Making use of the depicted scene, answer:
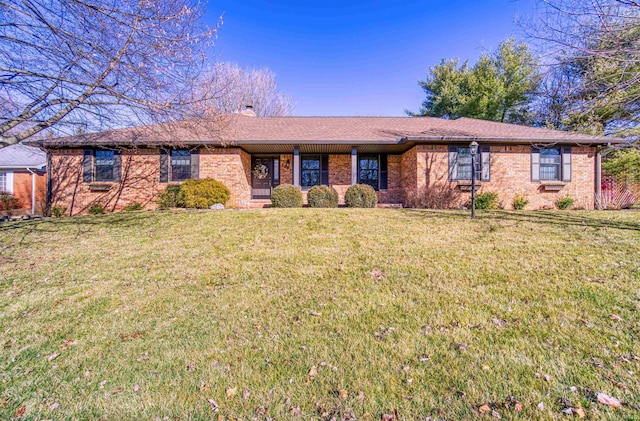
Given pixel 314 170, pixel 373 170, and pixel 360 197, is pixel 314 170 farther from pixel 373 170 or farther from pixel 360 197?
pixel 360 197

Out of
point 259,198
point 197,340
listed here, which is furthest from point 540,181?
point 197,340

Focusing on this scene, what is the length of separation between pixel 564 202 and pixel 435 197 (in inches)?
203

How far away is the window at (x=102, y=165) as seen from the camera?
472 inches

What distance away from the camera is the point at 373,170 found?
13773mm

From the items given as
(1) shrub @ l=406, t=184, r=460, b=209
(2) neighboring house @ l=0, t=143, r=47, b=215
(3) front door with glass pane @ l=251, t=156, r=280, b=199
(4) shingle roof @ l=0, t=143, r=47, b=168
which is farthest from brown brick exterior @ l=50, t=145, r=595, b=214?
(4) shingle roof @ l=0, t=143, r=47, b=168

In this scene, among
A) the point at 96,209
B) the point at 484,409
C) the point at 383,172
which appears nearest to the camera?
the point at 484,409

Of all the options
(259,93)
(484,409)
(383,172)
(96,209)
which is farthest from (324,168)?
(259,93)

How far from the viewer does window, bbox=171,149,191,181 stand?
12094 millimetres

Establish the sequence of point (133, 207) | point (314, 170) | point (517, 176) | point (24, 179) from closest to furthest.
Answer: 1. point (133, 207)
2. point (517, 176)
3. point (314, 170)
4. point (24, 179)

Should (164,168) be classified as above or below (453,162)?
below

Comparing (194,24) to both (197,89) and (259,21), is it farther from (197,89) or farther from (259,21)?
(259,21)

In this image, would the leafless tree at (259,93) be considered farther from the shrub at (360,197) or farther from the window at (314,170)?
the shrub at (360,197)

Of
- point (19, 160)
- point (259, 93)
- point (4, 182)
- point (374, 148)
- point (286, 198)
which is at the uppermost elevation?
point (259, 93)

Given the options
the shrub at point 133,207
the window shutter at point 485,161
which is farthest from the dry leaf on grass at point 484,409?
the shrub at point 133,207
